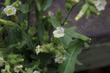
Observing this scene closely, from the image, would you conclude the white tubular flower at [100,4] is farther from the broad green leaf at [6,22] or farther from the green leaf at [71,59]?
the broad green leaf at [6,22]

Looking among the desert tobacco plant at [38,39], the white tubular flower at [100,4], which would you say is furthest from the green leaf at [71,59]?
the white tubular flower at [100,4]

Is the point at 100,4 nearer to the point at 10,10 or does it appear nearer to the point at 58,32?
the point at 58,32

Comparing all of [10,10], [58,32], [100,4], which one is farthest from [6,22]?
[100,4]

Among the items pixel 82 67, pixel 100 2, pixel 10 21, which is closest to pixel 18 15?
pixel 10 21

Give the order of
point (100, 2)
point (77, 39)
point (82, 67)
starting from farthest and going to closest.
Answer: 1. point (82, 67)
2. point (77, 39)
3. point (100, 2)

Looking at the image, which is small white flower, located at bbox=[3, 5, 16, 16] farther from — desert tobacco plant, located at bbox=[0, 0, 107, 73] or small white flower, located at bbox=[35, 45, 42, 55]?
small white flower, located at bbox=[35, 45, 42, 55]

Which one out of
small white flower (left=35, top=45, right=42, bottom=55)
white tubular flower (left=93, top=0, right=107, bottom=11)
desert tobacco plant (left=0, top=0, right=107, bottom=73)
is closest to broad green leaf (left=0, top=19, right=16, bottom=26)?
desert tobacco plant (left=0, top=0, right=107, bottom=73)

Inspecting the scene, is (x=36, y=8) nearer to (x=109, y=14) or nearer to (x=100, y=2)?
(x=100, y=2)

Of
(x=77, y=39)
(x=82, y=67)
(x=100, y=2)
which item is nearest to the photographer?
(x=100, y=2)
